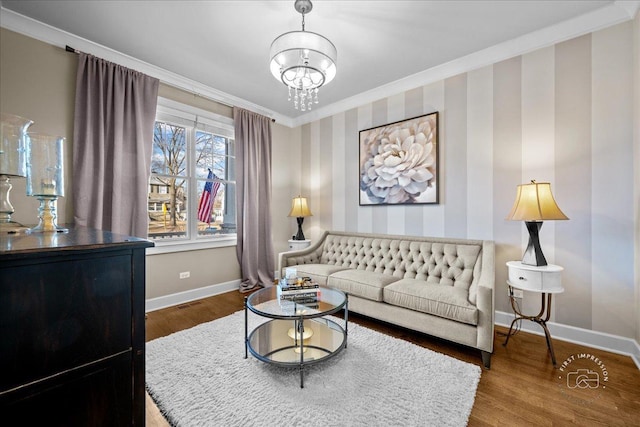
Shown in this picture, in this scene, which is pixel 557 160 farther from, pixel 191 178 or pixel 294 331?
pixel 191 178

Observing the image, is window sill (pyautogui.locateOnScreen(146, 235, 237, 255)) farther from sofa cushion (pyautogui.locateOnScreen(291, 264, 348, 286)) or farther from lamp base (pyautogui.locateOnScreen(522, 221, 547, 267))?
lamp base (pyautogui.locateOnScreen(522, 221, 547, 267))

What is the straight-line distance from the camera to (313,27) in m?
2.38

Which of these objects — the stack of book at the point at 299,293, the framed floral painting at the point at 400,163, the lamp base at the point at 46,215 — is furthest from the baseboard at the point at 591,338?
the lamp base at the point at 46,215

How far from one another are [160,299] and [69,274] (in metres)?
2.82

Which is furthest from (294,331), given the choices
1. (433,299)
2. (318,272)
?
(433,299)

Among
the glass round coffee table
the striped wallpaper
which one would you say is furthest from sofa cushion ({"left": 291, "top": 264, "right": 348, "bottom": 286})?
the striped wallpaper

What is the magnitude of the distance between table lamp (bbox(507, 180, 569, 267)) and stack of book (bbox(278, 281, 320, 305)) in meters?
1.74

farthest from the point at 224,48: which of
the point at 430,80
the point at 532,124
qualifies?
the point at 532,124

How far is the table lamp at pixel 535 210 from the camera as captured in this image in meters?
2.07

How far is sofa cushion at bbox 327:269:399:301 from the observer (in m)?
2.57

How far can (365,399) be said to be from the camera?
160cm

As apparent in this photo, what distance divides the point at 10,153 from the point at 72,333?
942 millimetres

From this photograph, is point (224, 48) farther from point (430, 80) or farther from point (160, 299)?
point (160, 299)

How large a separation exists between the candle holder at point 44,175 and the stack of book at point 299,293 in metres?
1.38
